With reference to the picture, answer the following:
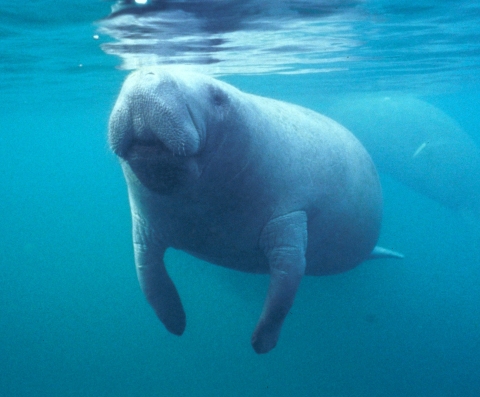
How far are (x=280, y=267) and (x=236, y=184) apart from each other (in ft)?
3.33

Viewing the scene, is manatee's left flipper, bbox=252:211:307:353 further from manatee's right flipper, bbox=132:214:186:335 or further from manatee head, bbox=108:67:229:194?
manatee head, bbox=108:67:229:194

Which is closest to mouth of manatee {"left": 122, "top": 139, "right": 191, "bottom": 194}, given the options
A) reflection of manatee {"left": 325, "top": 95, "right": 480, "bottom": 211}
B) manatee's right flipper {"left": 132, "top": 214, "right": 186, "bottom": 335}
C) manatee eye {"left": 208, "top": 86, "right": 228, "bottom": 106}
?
manatee eye {"left": 208, "top": 86, "right": 228, "bottom": 106}

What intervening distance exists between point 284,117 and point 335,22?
434 cm

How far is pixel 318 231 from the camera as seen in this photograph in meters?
4.93

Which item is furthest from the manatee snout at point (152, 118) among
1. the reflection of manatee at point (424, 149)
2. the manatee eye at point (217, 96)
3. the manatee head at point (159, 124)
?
the reflection of manatee at point (424, 149)

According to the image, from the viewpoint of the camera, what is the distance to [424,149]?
1148 cm

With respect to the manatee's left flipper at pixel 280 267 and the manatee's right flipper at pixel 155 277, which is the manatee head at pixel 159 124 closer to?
the manatee's left flipper at pixel 280 267

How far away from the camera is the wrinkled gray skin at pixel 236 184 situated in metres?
2.79

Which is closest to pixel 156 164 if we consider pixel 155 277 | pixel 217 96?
→ pixel 217 96

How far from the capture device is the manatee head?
2.65m

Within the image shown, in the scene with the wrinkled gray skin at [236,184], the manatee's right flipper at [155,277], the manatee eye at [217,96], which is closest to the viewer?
the wrinkled gray skin at [236,184]

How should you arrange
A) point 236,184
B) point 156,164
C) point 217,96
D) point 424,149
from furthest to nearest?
point 424,149 < point 236,184 < point 217,96 < point 156,164

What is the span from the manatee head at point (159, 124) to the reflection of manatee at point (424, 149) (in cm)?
997

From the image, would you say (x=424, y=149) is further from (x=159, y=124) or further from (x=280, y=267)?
(x=159, y=124)
